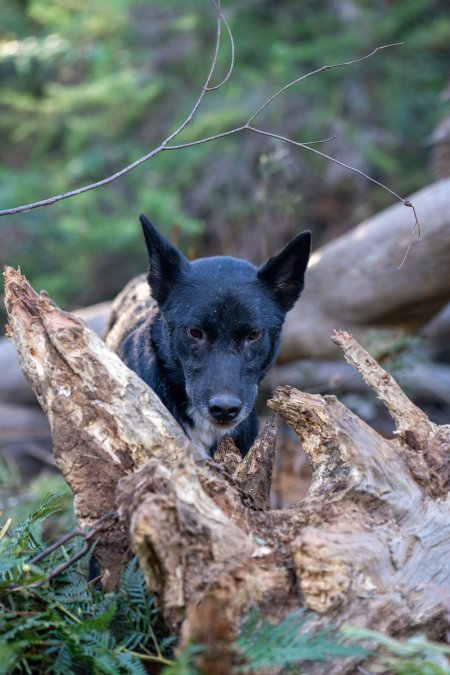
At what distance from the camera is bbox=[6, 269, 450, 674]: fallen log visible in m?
2.55

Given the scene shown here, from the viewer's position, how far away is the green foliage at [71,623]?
2.63 metres

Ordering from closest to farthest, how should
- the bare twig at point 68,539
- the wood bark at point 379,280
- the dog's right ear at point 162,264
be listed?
the bare twig at point 68,539, the dog's right ear at point 162,264, the wood bark at point 379,280

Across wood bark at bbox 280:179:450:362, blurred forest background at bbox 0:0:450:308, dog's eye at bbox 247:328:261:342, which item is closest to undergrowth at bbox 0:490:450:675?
dog's eye at bbox 247:328:261:342

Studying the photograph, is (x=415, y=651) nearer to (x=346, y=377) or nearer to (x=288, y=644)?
(x=288, y=644)

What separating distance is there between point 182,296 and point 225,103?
6429 millimetres

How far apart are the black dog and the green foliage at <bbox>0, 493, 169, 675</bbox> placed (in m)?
1.41

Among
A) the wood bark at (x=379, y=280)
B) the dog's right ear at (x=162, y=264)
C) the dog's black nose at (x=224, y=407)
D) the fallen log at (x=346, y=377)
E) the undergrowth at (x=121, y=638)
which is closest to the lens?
the undergrowth at (x=121, y=638)

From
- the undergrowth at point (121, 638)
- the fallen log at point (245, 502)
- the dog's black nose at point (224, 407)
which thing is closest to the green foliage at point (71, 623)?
the undergrowth at point (121, 638)

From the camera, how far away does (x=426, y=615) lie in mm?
2729

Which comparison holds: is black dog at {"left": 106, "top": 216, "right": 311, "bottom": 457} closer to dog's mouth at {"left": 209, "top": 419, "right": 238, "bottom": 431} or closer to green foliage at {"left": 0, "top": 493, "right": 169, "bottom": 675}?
dog's mouth at {"left": 209, "top": 419, "right": 238, "bottom": 431}

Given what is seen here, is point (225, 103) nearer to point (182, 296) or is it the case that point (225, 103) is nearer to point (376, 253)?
point (376, 253)

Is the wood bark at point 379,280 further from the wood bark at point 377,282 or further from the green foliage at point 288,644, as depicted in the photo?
the green foliage at point 288,644

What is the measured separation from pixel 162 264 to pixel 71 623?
7.60 feet

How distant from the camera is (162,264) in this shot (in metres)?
4.62
